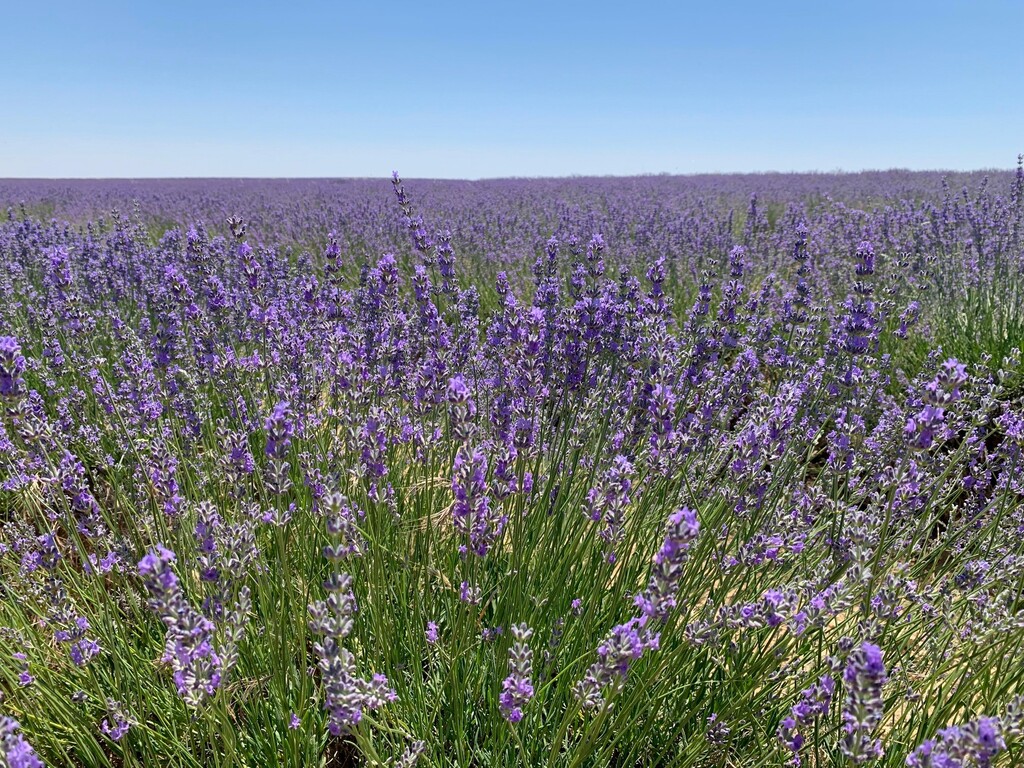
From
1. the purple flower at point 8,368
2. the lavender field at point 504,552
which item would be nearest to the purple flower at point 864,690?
the lavender field at point 504,552

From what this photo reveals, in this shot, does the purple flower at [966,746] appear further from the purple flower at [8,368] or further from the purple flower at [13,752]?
the purple flower at [8,368]

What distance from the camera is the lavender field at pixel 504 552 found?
1428 millimetres

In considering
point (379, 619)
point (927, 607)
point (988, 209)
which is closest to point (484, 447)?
point (379, 619)

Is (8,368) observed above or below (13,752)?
above

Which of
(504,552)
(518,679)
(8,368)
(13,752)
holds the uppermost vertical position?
(8,368)

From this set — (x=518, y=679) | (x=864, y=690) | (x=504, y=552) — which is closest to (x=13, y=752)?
(x=518, y=679)

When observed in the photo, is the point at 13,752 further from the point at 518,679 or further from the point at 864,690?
the point at 864,690

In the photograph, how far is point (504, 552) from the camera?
2561 millimetres

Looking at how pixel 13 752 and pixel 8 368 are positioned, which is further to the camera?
pixel 8 368

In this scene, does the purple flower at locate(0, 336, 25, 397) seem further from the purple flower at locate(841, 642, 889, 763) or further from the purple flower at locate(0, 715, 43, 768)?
the purple flower at locate(841, 642, 889, 763)

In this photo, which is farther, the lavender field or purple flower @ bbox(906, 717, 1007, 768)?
the lavender field

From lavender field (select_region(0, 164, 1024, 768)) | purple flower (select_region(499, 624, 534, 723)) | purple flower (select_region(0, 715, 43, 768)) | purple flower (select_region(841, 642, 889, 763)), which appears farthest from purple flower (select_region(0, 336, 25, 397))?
purple flower (select_region(841, 642, 889, 763))

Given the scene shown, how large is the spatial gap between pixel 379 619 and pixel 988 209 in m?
9.82

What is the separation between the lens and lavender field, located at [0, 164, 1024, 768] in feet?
4.68
